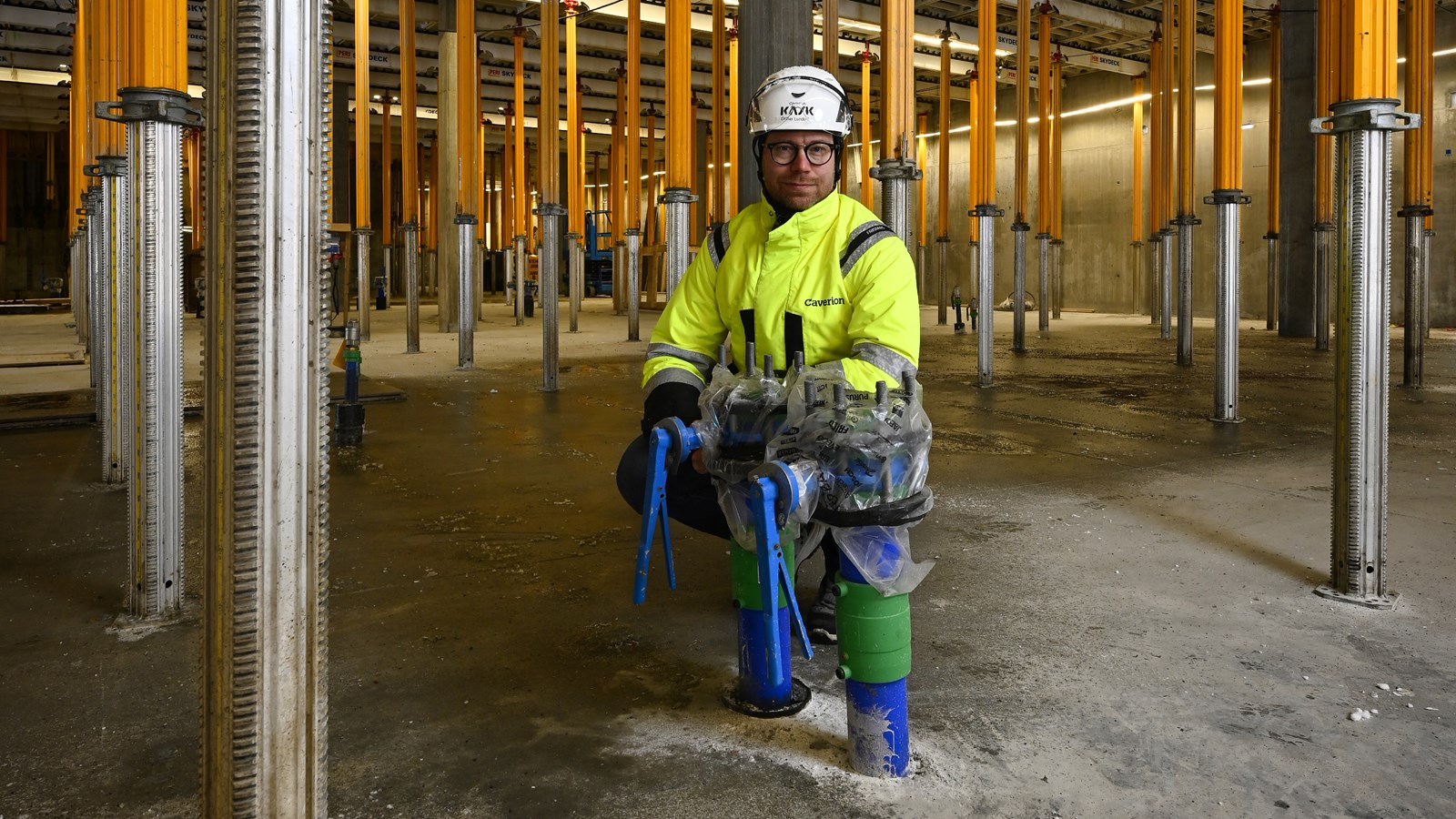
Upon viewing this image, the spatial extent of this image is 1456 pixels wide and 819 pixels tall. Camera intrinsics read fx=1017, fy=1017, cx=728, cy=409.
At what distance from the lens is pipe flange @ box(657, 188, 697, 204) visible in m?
10.6

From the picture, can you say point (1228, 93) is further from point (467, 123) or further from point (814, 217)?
point (467, 123)

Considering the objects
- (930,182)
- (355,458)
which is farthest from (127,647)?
(930,182)

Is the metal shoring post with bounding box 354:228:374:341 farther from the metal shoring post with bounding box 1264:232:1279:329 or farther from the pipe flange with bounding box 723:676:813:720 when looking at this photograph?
the metal shoring post with bounding box 1264:232:1279:329

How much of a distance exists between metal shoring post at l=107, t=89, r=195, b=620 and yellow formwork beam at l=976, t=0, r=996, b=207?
951 centimetres

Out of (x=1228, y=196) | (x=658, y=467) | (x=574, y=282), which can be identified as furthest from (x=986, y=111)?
(x=658, y=467)

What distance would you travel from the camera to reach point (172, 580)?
3.80 meters

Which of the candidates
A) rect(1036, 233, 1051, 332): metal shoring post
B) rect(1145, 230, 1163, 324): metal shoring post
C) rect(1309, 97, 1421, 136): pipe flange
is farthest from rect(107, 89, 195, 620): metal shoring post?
rect(1145, 230, 1163, 324): metal shoring post

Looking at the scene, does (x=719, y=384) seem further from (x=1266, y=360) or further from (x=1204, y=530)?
(x=1266, y=360)

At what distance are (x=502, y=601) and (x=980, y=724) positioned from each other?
1.94 meters

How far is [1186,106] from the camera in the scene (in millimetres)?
11602

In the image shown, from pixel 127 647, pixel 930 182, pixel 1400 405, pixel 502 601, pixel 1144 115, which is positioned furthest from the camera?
pixel 930 182

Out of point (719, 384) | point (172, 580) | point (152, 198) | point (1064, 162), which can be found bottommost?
point (172, 580)

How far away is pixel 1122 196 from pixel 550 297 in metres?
20.5

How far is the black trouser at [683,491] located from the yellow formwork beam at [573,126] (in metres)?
12.6
